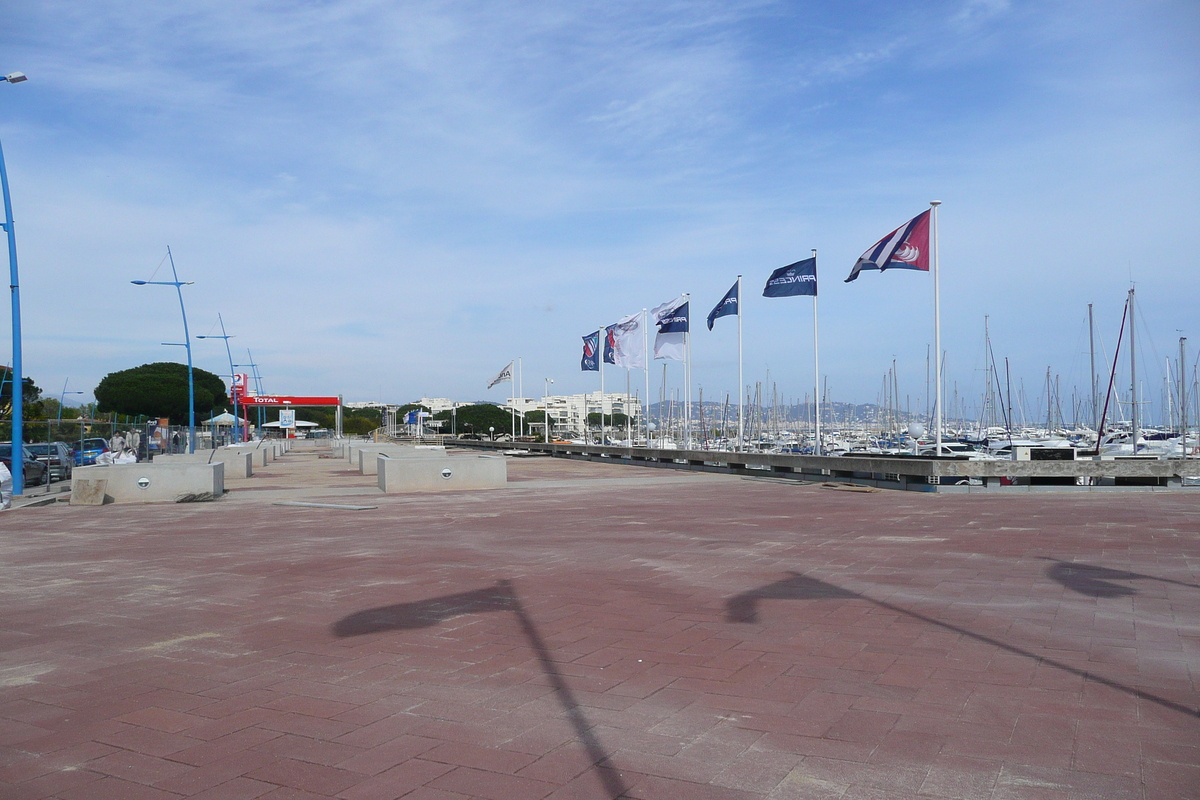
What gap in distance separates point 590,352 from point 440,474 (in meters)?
23.3

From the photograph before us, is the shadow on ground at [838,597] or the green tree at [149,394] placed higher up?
the green tree at [149,394]

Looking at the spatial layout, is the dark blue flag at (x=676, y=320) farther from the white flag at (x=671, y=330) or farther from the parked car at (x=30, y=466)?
the parked car at (x=30, y=466)

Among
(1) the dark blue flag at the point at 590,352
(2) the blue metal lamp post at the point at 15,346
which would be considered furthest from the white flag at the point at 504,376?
(2) the blue metal lamp post at the point at 15,346

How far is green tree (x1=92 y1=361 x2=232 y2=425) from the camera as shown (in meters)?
86.6

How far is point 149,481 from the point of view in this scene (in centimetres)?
1909

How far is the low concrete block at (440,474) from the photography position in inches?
821

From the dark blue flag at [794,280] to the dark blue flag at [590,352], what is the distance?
16.3 m

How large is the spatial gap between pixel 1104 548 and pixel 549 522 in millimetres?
7826

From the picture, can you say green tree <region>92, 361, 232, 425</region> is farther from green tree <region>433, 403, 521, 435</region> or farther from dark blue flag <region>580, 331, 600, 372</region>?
dark blue flag <region>580, 331, 600, 372</region>

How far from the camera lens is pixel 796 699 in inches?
198

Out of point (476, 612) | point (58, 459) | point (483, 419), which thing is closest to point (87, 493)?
point (58, 459)

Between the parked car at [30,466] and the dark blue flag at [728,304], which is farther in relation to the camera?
the dark blue flag at [728,304]

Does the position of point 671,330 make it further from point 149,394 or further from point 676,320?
point 149,394

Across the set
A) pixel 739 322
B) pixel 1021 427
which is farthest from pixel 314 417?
pixel 739 322
